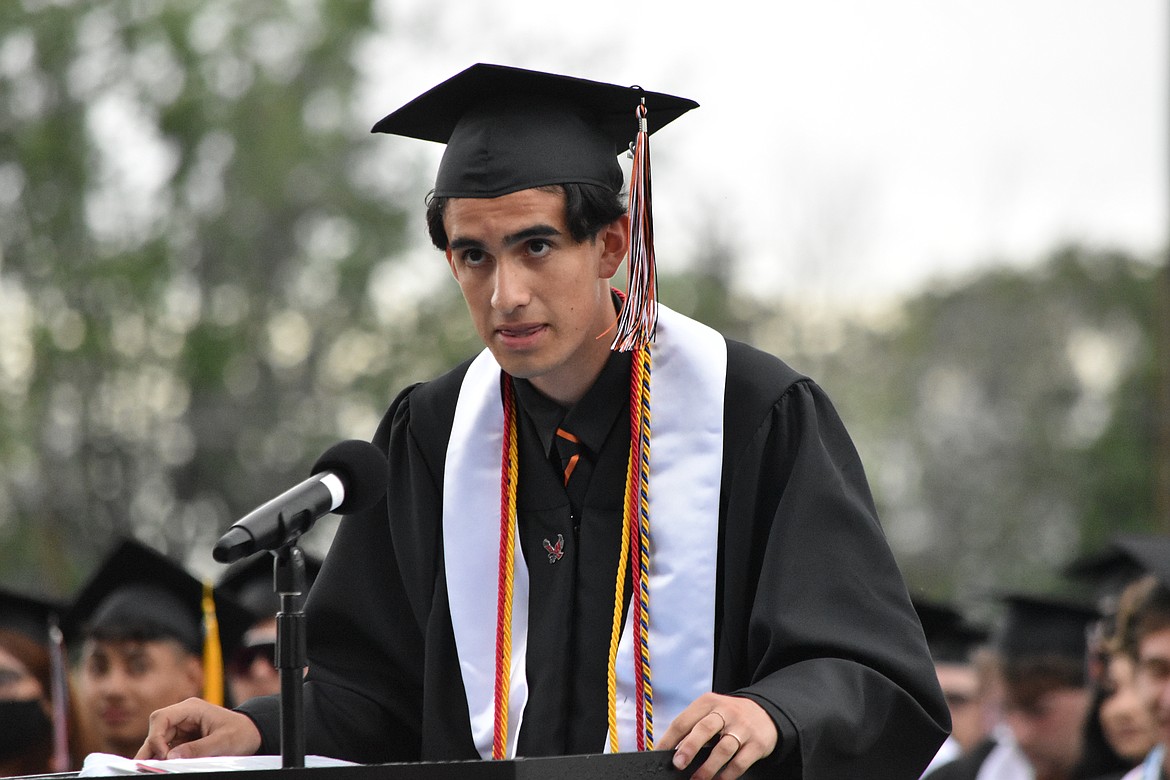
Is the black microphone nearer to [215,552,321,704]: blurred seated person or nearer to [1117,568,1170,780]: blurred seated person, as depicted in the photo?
[1117,568,1170,780]: blurred seated person

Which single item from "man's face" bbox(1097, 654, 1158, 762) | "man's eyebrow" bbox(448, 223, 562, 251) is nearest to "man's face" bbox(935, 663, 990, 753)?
"man's face" bbox(1097, 654, 1158, 762)

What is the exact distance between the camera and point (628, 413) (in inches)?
123

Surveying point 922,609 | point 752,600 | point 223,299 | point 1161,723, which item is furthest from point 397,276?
point 752,600

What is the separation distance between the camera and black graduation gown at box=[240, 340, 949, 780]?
2605 mm

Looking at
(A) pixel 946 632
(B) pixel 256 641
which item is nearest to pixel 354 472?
(B) pixel 256 641

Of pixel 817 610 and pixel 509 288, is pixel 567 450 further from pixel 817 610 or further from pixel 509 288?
pixel 817 610

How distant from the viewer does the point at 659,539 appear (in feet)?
9.72

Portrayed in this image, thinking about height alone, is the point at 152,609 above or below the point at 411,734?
below

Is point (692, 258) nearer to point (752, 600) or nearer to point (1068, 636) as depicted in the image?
point (1068, 636)

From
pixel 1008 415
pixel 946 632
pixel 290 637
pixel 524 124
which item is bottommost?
pixel 1008 415

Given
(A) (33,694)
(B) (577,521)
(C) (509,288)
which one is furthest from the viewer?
(A) (33,694)

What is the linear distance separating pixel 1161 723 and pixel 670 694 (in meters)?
2.36

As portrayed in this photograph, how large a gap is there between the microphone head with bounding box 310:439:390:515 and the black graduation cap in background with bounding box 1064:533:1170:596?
357cm

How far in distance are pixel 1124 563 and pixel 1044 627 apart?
48 cm
